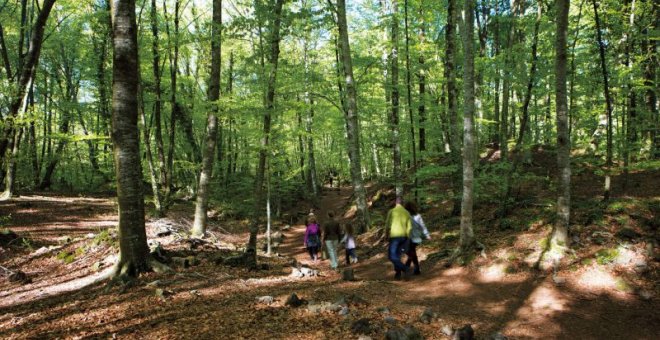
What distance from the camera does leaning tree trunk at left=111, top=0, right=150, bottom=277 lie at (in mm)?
6527

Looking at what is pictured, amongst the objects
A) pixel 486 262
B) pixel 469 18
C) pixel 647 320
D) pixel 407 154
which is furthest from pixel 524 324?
pixel 407 154

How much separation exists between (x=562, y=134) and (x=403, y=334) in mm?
6575

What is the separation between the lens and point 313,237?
42.8 ft

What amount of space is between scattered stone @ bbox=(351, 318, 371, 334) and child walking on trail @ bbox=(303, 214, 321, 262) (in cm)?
762

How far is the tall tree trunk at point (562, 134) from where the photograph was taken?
8195 millimetres

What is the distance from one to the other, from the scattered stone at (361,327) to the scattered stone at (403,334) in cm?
30

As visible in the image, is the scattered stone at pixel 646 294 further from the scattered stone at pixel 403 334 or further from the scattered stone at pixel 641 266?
the scattered stone at pixel 403 334

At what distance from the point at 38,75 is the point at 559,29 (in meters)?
34.9

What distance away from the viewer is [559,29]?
8234 millimetres

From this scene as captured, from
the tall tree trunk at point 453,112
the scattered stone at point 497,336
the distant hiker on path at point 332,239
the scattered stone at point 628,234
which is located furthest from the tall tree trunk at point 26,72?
the scattered stone at point 628,234

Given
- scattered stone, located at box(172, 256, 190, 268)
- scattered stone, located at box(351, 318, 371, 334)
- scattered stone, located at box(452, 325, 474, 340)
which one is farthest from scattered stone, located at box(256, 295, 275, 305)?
scattered stone, located at box(172, 256, 190, 268)

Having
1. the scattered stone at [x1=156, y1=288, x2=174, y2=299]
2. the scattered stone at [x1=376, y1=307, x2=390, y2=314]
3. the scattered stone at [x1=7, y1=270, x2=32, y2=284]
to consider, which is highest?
the scattered stone at [x1=156, y1=288, x2=174, y2=299]

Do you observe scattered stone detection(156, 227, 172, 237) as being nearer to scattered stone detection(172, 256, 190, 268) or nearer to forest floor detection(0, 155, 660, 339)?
forest floor detection(0, 155, 660, 339)

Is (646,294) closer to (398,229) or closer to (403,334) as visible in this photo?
(398,229)
